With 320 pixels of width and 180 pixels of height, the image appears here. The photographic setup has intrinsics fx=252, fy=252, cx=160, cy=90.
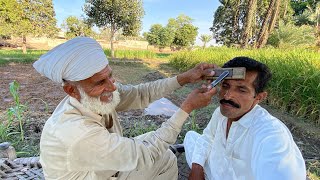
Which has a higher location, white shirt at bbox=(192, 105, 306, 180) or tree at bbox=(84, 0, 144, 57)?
tree at bbox=(84, 0, 144, 57)

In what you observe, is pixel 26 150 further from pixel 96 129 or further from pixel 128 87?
pixel 96 129

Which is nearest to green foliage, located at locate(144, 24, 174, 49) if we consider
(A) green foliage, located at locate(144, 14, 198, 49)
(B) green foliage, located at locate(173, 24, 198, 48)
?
(A) green foliage, located at locate(144, 14, 198, 49)

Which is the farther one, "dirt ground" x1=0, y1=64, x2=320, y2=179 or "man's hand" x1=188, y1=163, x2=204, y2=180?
"dirt ground" x1=0, y1=64, x2=320, y2=179

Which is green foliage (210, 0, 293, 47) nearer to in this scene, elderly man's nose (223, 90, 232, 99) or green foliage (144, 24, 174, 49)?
green foliage (144, 24, 174, 49)

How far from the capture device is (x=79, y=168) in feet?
5.18

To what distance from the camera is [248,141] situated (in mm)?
1818

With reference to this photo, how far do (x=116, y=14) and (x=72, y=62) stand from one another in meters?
20.0

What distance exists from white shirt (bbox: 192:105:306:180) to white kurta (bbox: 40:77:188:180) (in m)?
0.49

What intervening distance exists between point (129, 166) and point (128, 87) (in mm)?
1026

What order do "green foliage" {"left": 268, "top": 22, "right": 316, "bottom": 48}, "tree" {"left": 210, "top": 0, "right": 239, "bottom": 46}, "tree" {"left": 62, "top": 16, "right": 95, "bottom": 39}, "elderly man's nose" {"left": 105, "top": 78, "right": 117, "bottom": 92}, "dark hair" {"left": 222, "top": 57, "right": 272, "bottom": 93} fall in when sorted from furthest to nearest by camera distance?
"tree" {"left": 62, "top": 16, "right": 95, "bottom": 39}
"tree" {"left": 210, "top": 0, "right": 239, "bottom": 46}
"green foliage" {"left": 268, "top": 22, "right": 316, "bottom": 48}
"dark hair" {"left": 222, "top": 57, "right": 272, "bottom": 93}
"elderly man's nose" {"left": 105, "top": 78, "right": 117, "bottom": 92}

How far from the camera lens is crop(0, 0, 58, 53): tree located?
21.7 metres

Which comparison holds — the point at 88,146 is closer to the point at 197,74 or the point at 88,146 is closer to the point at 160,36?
the point at 197,74

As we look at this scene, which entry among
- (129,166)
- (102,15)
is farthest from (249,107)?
(102,15)

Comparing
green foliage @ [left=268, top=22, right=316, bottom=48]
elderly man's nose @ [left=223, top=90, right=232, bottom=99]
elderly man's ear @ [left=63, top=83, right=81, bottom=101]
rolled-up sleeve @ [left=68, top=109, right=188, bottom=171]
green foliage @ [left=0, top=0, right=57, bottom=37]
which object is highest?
green foliage @ [left=0, top=0, right=57, bottom=37]
